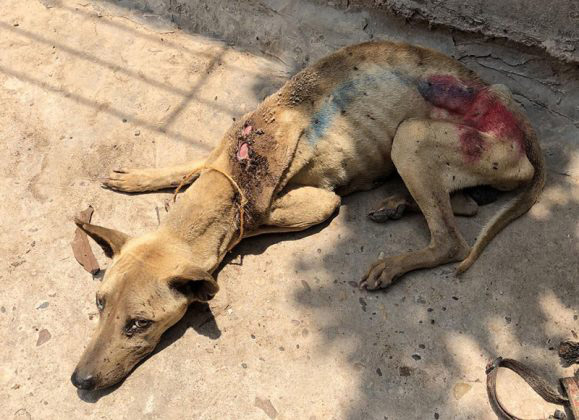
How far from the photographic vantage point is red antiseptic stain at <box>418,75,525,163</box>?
4.33 m

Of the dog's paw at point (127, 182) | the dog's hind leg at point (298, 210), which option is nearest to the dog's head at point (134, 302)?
the dog's hind leg at point (298, 210)

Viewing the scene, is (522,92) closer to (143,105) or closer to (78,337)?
(143,105)

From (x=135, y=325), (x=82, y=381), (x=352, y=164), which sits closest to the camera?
(x=82, y=381)

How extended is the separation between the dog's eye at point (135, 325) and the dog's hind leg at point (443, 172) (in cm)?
158

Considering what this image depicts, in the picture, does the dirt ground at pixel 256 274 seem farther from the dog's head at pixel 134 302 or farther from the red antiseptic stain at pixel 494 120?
the red antiseptic stain at pixel 494 120

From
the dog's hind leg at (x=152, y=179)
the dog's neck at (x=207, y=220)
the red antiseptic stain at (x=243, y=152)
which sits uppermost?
the red antiseptic stain at (x=243, y=152)

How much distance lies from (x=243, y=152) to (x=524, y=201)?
7.21 feet

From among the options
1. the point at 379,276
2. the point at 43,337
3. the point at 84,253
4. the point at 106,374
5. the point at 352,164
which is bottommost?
→ the point at 43,337

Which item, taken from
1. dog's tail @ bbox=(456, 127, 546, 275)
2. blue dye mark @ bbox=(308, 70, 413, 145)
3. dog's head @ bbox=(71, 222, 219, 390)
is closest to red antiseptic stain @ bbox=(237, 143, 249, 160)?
blue dye mark @ bbox=(308, 70, 413, 145)

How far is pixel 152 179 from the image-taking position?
4.88 m

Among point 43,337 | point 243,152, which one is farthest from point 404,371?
point 43,337

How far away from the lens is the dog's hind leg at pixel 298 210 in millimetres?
4473

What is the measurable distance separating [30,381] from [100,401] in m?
0.53

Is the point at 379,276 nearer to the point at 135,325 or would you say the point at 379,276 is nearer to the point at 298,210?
the point at 298,210
